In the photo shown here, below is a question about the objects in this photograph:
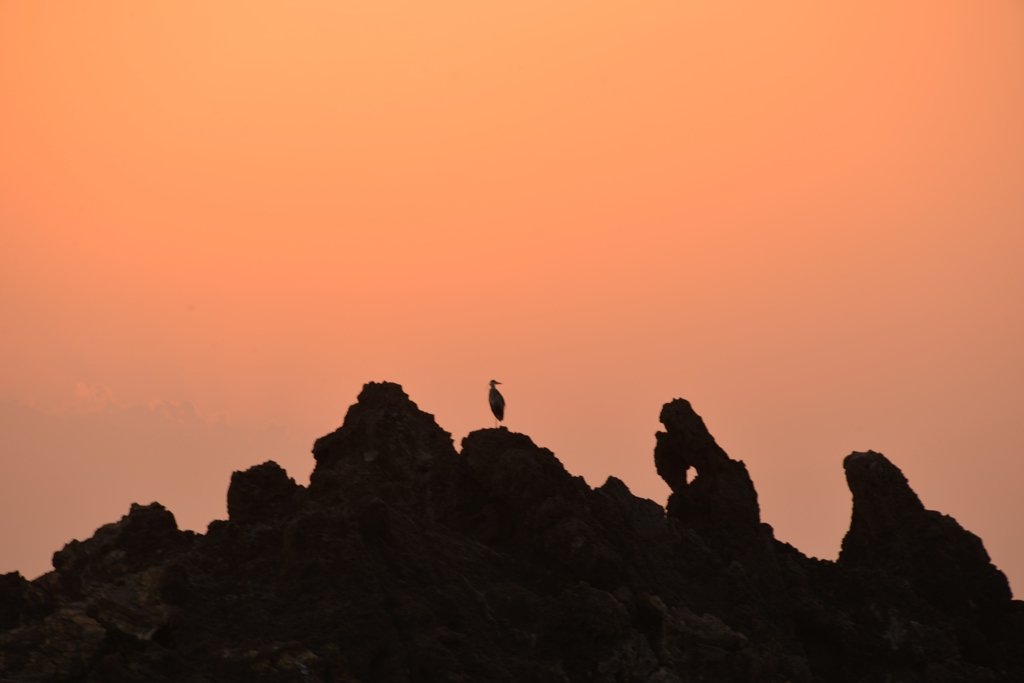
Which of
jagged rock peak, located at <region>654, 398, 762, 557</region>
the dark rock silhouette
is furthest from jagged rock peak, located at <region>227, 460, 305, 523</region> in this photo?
jagged rock peak, located at <region>654, 398, 762, 557</region>

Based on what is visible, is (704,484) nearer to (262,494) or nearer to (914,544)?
(914,544)

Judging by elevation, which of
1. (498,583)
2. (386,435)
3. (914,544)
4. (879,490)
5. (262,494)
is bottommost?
(498,583)

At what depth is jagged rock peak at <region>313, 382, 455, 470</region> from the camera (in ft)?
109

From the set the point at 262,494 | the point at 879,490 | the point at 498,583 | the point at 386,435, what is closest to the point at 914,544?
the point at 879,490

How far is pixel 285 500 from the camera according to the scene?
28.6 metres

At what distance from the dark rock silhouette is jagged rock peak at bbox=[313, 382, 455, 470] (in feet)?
0.26

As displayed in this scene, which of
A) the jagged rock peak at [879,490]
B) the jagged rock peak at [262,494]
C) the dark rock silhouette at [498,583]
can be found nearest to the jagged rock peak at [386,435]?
the dark rock silhouette at [498,583]

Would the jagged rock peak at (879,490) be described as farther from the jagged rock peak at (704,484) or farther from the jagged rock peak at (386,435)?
the jagged rock peak at (386,435)

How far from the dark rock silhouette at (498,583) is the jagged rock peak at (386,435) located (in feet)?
0.26

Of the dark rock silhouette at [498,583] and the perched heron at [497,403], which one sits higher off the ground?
the perched heron at [497,403]

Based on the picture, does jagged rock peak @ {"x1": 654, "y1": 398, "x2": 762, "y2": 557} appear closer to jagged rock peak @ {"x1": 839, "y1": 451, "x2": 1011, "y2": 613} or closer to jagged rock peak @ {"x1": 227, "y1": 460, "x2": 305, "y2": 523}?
jagged rock peak @ {"x1": 839, "y1": 451, "x2": 1011, "y2": 613}

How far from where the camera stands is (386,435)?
1323 inches

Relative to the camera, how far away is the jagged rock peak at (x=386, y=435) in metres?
33.2

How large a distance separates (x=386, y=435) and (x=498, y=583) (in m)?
7.47
